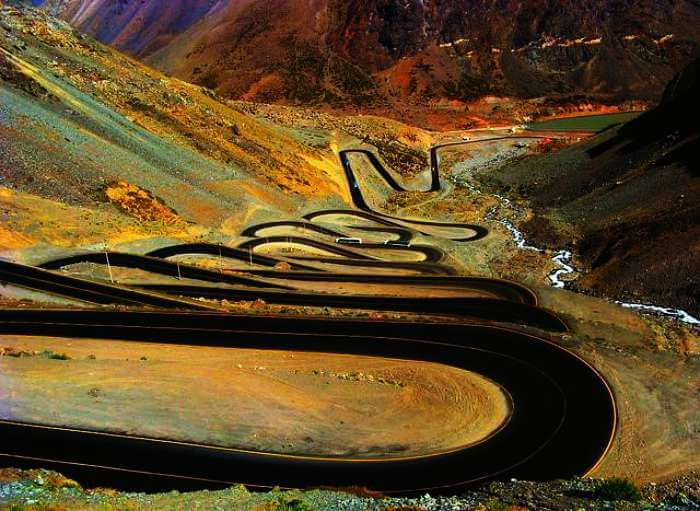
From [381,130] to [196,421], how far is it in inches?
3528

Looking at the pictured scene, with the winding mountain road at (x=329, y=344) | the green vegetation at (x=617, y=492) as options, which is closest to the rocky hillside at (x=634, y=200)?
the winding mountain road at (x=329, y=344)

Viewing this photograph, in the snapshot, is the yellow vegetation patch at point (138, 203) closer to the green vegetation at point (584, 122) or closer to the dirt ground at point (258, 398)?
the dirt ground at point (258, 398)

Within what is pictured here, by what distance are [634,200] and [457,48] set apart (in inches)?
4861

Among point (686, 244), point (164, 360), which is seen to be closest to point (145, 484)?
point (164, 360)

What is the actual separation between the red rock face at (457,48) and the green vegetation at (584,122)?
15.1 metres

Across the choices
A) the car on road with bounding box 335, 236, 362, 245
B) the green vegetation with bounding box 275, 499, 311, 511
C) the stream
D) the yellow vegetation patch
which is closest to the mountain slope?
the yellow vegetation patch

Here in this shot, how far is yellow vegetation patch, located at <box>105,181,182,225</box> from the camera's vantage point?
5100cm

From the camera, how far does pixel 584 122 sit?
136 m

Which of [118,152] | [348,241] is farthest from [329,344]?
[118,152]

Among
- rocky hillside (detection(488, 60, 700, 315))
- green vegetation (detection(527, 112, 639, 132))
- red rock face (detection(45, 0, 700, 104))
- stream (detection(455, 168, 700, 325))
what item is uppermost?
red rock face (detection(45, 0, 700, 104))

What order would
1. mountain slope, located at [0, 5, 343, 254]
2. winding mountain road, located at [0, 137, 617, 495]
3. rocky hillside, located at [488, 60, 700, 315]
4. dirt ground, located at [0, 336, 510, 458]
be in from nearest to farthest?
winding mountain road, located at [0, 137, 617, 495], dirt ground, located at [0, 336, 510, 458], rocky hillside, located at [488, 60, 700, 315], mountain slope, located at [0, 5, 343, 254]

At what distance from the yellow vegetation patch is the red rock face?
105 metres

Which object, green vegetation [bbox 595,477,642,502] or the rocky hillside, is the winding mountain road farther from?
the rocky hillside

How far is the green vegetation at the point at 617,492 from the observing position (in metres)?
17.4
